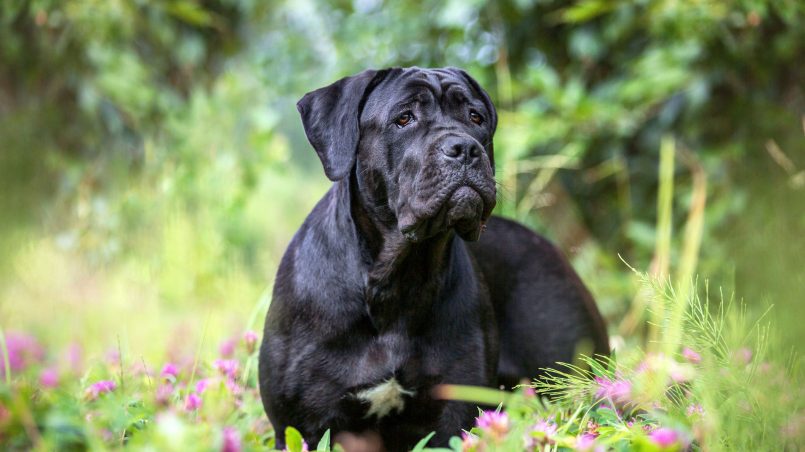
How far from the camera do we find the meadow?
8.36 feet

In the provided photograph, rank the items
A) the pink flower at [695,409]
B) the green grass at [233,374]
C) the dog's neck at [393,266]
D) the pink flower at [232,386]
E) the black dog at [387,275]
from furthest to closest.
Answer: the dog's neck at [393,266] → the black dog at [387,275] → the pink flower at [232,386] → the pink flower at [695,409] → the green grass at [233,374]

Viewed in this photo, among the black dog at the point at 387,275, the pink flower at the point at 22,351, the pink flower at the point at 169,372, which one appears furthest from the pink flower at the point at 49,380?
the black dog at the point at 387,275

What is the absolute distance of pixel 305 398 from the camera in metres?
3.07

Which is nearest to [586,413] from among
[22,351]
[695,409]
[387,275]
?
[695,409]

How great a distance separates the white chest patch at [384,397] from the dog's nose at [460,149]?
83cm

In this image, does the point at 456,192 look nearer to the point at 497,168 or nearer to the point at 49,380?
the point at 49,380

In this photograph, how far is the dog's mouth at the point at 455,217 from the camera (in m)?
2.96

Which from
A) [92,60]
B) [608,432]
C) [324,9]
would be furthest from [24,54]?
[608,432]

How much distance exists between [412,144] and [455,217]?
32cm

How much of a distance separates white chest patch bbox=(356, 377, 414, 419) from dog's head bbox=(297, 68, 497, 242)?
1.78 ft

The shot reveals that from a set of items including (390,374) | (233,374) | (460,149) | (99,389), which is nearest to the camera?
(99,389)

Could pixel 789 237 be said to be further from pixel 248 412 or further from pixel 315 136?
pixel 248 412

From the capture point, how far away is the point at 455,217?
9.80ft

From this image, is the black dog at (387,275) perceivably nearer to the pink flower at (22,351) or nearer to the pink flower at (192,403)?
the pink flower at (192,403)
